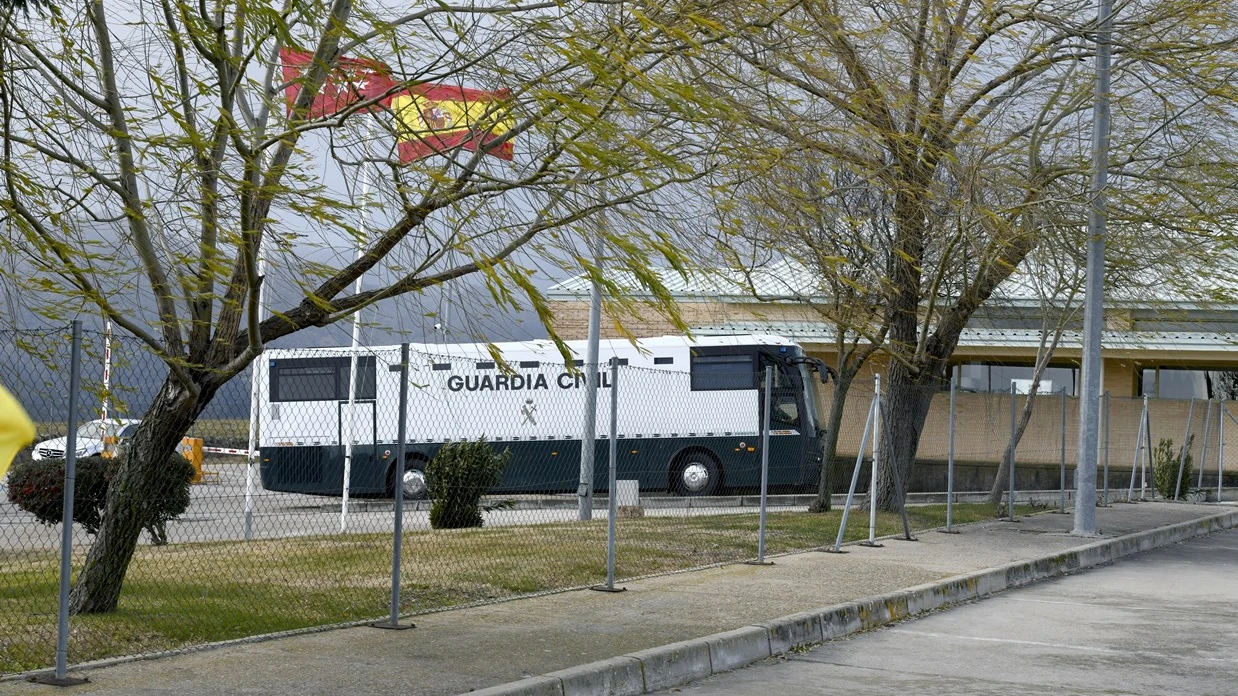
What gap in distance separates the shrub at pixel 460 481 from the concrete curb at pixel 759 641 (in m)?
6.19

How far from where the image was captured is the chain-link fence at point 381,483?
9.24 meters

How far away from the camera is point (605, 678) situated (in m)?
7.96

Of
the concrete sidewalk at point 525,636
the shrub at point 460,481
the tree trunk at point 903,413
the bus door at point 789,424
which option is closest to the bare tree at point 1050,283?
the tree trunk at point 903,413

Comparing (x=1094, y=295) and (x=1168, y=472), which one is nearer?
(x=1094, y=295)

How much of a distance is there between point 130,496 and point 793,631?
16.1 ft

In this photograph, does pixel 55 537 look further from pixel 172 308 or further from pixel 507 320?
pixel 507 320

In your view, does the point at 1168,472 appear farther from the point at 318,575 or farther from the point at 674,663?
the point at 674,663

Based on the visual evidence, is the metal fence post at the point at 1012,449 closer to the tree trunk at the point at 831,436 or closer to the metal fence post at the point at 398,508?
the tree trunk at the point at 831,436

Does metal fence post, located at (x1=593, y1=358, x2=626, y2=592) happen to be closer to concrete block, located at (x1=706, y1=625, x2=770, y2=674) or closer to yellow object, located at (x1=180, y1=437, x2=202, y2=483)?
concrete block, located at (x1=706, y1=625, x2=770, y2=674)

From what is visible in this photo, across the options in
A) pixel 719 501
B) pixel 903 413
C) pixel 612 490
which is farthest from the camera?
pixel 719 501

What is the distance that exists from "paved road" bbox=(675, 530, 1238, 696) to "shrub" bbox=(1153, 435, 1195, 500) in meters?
16.4

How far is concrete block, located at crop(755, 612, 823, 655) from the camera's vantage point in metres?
9.73

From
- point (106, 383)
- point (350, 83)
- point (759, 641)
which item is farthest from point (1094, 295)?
point (106, 383)

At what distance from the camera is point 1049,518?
2239 centimetres
